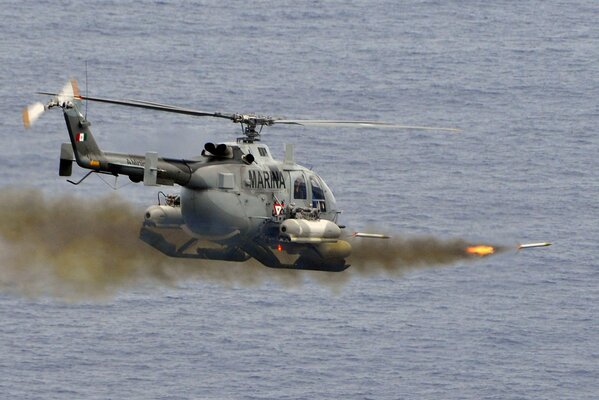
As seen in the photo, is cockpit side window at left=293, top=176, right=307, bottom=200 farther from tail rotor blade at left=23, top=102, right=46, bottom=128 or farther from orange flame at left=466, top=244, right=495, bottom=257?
tail rotor blade at left=23, top=102, right=46, bottom=128

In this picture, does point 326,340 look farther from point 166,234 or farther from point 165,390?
point 166,234

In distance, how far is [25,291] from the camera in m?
68.3

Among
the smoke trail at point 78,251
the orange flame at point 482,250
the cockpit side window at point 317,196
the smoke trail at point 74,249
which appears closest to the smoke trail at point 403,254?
the smoke trail at point 78,251

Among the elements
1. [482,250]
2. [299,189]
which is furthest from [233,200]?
[482,250]

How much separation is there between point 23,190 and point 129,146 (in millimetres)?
6583

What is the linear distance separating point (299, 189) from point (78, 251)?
399 inches

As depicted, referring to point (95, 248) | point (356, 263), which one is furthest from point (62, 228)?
point (356, 263)

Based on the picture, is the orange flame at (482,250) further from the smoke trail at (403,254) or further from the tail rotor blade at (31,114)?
the tail rotor blade at (31,114)

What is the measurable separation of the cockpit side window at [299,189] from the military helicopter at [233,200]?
45 mm

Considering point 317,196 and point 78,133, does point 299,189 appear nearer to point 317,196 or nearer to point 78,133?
point 317,196

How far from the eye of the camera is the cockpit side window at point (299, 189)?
68.2 meters

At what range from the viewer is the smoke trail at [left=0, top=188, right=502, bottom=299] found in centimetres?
6681

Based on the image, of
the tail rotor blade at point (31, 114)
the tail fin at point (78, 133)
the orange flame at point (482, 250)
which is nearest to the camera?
the tail rotor blade at point (31, 114)

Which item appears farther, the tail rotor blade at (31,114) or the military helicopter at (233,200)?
the military helicopter at (233,200)
